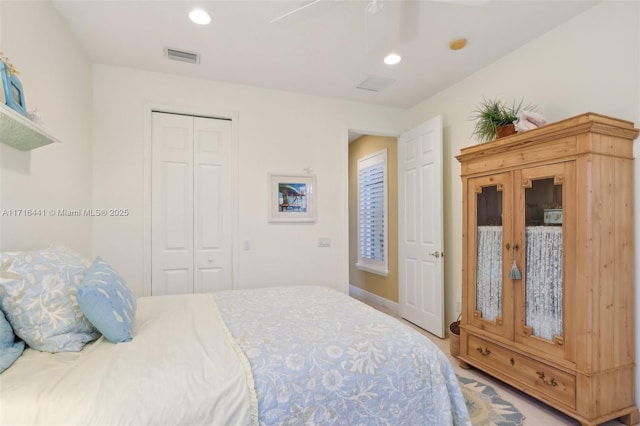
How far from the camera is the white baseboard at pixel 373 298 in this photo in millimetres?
4449

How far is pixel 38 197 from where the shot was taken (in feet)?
6.39

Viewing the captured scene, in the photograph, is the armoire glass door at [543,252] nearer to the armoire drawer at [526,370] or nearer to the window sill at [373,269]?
the armoire drawer at [526,370]

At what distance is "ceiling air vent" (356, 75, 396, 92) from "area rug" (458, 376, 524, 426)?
281cm

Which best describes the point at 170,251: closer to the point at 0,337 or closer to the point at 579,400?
the point at 0,337

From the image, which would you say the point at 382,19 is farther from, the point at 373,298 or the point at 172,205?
the point at 373,298

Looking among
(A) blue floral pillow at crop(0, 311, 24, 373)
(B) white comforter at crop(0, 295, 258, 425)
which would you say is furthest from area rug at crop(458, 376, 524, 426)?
(A) blue floral pillow at crop(0, 311, 24, 373)

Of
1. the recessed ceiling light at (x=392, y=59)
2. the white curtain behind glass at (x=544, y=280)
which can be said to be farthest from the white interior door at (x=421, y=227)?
the white curtain behind glass at (x=544, y=280)

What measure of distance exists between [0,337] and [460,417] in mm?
1832

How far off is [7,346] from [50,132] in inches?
59.6

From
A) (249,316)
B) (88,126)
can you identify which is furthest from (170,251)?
(249,316)

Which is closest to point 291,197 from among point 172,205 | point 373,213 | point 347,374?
point 172,205

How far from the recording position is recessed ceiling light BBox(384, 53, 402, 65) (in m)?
2.81

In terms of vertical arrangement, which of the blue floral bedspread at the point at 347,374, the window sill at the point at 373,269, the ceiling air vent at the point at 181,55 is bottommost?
the window sill at the point at 373,269

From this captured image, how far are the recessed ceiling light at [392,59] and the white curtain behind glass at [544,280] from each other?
176cm
